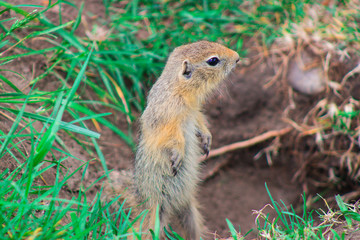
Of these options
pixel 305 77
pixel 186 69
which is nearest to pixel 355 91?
pixel 305 77

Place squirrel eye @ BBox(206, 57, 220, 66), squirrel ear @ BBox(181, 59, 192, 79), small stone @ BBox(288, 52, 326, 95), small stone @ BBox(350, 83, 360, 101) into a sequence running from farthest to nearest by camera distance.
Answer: small stone @ BBox(288, 52, 326, 95) < small stone @ BBox(350, 83, 360, 101) < squirrel eye @ BBox(206, 57, 220, 66) < squirrel ear @ BBox(181, 59, 192, 79)

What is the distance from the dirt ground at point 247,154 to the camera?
5.71m

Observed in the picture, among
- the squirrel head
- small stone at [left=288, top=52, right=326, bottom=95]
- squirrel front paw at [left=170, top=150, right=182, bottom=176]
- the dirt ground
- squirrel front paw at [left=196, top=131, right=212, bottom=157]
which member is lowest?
the dirt ground

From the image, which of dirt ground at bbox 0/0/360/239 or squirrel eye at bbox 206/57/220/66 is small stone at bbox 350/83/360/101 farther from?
squirrel eye at bbox 206/57/220/66

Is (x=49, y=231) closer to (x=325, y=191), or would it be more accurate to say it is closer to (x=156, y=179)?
(x=156, y=179)

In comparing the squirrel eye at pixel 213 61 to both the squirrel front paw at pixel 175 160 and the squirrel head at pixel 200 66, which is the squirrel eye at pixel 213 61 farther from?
the squirrel front paw at pixel 175 160

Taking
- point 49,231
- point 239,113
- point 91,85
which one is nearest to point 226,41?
point 239,113

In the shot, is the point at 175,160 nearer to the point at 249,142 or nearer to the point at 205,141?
the point at 205,141

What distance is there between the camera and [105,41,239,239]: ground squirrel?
399 centimetres

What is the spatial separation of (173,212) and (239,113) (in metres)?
2.21

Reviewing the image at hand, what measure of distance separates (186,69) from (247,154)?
2.37 meters

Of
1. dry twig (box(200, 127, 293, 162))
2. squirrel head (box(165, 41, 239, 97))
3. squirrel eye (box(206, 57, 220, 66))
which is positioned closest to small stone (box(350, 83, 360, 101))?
dry twig (box(200, 127, 293, 162))

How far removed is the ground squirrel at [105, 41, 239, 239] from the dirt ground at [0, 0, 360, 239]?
1.39 metres

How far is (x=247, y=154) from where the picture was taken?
601cm
